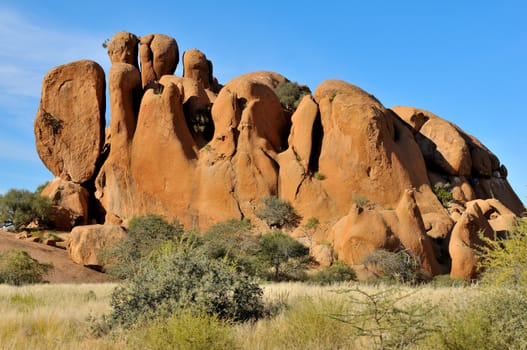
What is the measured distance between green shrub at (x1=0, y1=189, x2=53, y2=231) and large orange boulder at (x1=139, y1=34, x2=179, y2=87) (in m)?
14.0

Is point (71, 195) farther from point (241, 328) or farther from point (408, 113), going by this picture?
point (241, 328)

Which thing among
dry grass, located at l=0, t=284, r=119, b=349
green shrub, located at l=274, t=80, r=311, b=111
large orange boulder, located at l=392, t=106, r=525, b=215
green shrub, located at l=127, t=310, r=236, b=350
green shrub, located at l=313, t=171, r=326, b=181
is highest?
green shrub, located at l=274, t=80, r=311, b=111

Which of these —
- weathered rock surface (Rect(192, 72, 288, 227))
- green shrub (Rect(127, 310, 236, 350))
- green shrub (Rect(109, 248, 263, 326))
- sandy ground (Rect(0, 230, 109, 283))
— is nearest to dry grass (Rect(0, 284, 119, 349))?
green shrub (Rect(109, 248, 263, 326))

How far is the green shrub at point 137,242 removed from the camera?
25.3m

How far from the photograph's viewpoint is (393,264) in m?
24.2

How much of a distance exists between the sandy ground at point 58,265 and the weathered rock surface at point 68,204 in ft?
22.1

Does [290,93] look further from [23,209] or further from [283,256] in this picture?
[23,209]

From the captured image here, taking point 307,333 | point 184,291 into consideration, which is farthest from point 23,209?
point 307,333

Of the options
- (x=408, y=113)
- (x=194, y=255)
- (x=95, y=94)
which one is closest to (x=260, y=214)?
(x=95, y=94)

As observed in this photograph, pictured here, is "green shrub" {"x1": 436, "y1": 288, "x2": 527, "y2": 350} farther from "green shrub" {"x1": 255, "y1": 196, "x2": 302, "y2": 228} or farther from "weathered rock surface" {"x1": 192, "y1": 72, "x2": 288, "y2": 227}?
"weathered rock surface" {"x1": 192, "y1": 72, "x2": 288, "y2": 227}

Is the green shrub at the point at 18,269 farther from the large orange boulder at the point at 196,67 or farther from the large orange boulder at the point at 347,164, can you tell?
the large orange boulder at the point at 196,67

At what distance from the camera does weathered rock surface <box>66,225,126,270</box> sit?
28062 millimetres

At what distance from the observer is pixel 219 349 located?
243 inches

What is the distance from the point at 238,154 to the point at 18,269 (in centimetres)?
1630
